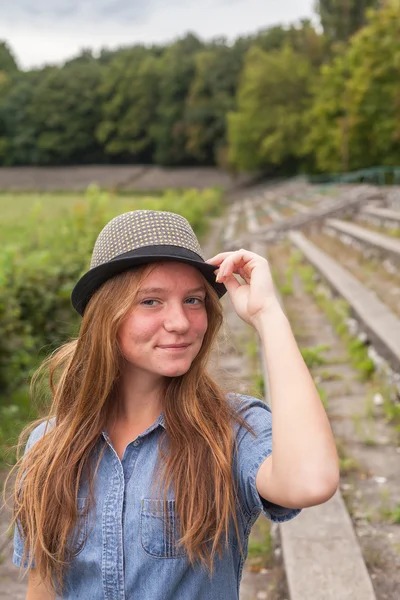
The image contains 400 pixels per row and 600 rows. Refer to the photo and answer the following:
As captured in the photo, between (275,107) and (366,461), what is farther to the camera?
(275,107)

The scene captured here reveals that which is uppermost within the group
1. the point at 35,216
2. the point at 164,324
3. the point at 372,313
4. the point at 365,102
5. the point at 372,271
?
the point at 164,324

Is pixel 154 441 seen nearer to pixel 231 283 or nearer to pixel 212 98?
pixel 231 283

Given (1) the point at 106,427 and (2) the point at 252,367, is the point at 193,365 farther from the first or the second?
(2) the point at 252,367

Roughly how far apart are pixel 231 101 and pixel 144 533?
2065 inches

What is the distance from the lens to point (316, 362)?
15.7ft

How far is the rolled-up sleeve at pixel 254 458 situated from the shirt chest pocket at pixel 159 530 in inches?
6.6

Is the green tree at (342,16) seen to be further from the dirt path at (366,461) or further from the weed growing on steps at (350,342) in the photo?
the dirt path at (366,461)

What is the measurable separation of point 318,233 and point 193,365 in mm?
13410

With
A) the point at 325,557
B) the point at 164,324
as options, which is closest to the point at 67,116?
the point at 325,557

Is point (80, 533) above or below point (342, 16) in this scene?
below

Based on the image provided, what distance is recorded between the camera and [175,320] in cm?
140

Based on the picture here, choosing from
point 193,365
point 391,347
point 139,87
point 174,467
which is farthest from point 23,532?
point 139,87

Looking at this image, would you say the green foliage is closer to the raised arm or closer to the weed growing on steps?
the weed growing on steps

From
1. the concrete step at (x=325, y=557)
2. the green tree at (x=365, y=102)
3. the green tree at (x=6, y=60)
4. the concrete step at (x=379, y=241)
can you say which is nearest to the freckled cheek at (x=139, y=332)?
the concrete step at (x=325, y=557)
